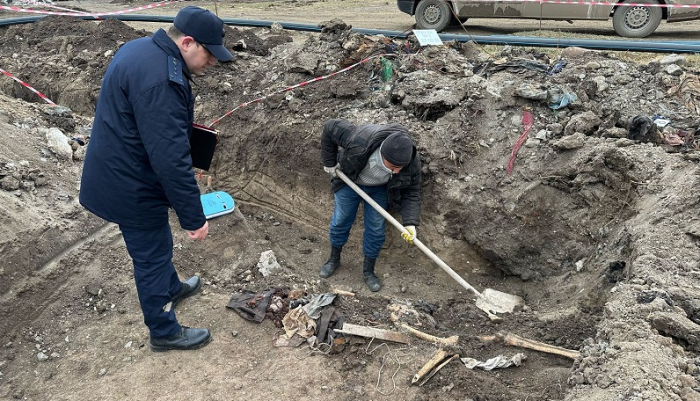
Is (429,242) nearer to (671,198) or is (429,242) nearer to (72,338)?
(671,198)

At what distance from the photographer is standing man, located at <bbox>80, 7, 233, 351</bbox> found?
2564 mm

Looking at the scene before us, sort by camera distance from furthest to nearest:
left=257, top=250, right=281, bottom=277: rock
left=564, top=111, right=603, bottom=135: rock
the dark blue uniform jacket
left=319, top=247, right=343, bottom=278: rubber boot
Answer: left=319, top=247, right=343, bottom=278: rubber boot < left=564, top=111, right=603, bottom=135: rock < left=257, top=250, right=281, bottom=277: rock < the dark blue uniform jacket

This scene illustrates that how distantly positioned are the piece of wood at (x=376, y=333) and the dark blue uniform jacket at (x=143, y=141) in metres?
1.29

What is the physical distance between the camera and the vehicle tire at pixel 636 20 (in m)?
8.71

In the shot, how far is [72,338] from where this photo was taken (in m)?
3.55

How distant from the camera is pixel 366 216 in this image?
15.1ft

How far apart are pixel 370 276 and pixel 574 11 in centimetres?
708

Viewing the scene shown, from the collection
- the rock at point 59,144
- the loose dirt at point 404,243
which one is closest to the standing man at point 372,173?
the loose dirt at point 404,243

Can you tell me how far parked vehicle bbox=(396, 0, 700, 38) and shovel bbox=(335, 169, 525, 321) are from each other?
16.9 ft

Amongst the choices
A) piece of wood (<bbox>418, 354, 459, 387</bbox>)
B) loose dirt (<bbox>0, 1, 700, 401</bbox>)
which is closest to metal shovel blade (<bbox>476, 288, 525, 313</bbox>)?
loose dirt (<bbox>0, 1, 700, 401</bbox>)

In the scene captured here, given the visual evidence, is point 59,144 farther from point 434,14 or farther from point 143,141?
point 434,14

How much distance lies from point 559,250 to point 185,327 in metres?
3.36

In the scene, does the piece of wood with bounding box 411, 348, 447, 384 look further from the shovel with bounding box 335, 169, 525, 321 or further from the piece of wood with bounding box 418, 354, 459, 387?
the shovel with bounding box 335, 169, 525, 321

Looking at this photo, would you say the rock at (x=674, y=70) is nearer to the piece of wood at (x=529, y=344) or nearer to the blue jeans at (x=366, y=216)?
the blue jeans at (x=366, y=216)
